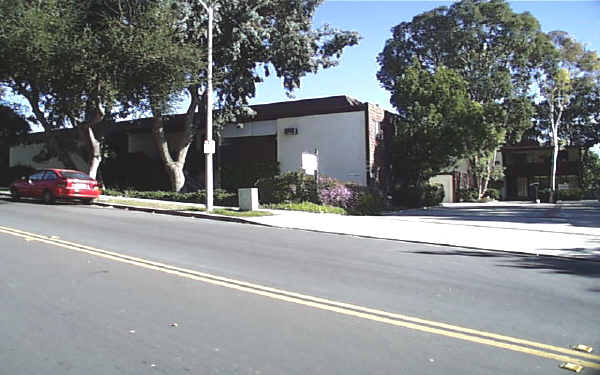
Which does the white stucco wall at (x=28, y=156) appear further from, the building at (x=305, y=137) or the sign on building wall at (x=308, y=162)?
the sign on building wall at (x=308, y=162)

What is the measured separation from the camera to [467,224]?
52.4 ft

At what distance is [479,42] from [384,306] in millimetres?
42491

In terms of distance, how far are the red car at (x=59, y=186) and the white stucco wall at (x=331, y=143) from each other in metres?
10.6

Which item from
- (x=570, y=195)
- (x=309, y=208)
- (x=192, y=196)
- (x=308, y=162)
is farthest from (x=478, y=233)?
(x=570, y=195)

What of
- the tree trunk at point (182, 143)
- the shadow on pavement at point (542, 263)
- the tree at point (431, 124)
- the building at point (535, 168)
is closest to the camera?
the shadow on pavement at point (542, 263)

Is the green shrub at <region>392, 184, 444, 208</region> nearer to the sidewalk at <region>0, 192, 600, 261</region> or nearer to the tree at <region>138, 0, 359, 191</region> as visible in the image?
the tree at <region>138, 0, 359, 191</region>

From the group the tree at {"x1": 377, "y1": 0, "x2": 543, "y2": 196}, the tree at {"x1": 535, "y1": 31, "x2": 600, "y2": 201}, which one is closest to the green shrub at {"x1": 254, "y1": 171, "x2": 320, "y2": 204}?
the tree at {"x1": 377, "y1": 0, "x2": 543, "y2": 196}

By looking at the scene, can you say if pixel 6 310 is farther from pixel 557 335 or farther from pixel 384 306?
pixel 557 335

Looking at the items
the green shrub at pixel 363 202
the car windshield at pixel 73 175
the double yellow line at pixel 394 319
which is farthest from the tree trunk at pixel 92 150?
the double yellow line at pixel 394 319

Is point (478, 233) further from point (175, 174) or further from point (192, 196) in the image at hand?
point (175, 174)

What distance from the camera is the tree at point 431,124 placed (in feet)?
82.7

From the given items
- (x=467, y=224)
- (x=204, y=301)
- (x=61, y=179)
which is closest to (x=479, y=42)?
(x=467, y=224)

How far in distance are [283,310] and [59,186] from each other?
16514 millimetres

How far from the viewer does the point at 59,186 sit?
19.0m
